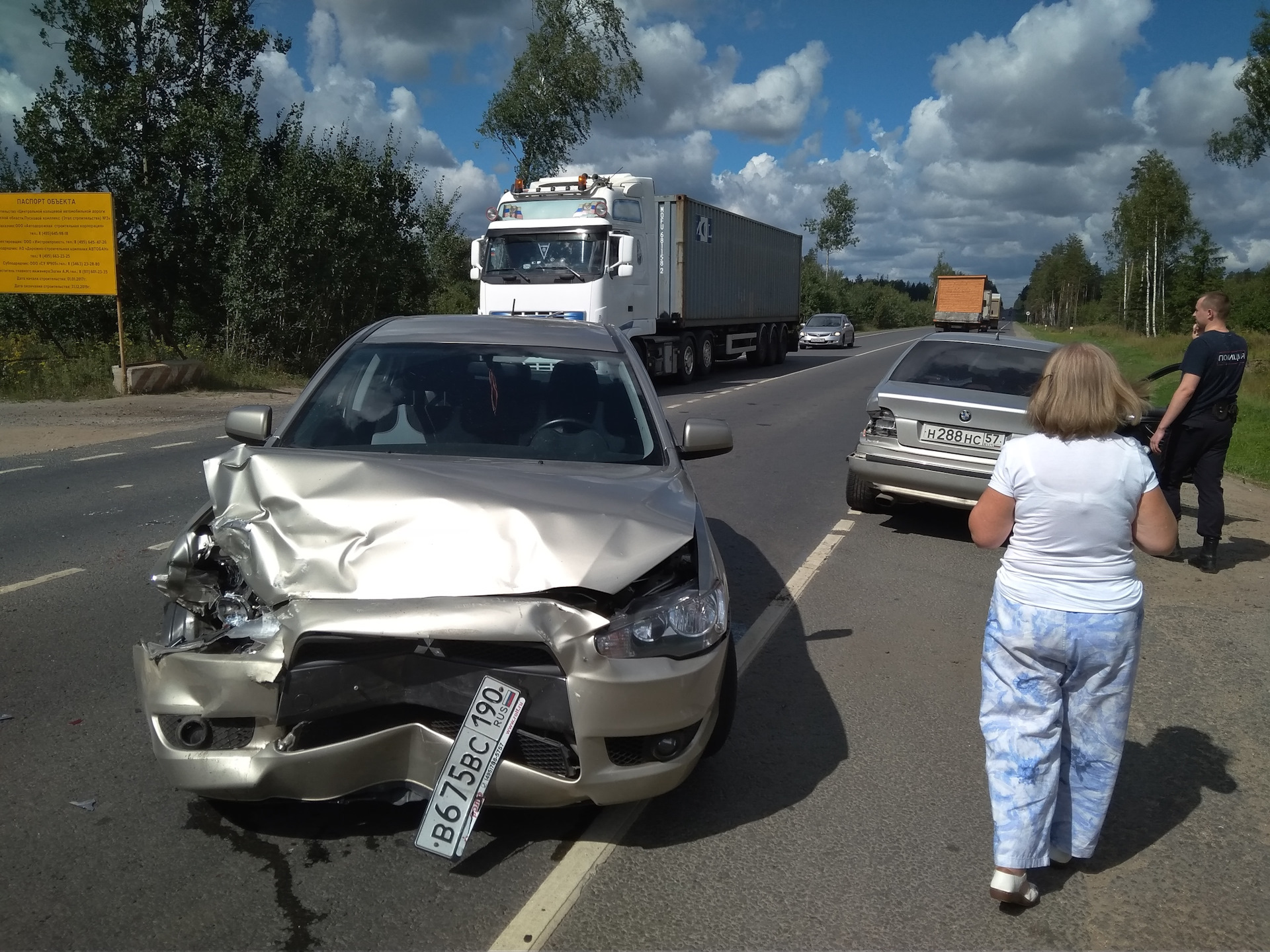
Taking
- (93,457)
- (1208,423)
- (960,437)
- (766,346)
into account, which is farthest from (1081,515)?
(766,346)

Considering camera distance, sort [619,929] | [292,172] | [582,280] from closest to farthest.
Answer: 1. [619,929]
2. [582,280]
3. [292,172]

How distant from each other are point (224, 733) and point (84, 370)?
1842cm

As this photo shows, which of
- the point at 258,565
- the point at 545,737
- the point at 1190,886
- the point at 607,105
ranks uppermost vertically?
the point at 607,105

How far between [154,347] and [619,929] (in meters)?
23.0

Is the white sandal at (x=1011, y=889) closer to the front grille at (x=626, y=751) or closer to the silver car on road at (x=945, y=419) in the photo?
the front grille at (x=626, y=751)

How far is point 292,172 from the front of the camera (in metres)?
22.4

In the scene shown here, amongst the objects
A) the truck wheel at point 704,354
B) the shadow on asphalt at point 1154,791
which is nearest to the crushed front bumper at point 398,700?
the shadow on asphalt at point 1154,791

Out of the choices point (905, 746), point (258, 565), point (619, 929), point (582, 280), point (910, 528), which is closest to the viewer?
point (619, 929)

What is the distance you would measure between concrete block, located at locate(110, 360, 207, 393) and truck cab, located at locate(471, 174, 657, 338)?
5862 millimetres

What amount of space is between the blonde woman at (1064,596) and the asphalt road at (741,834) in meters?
0.34

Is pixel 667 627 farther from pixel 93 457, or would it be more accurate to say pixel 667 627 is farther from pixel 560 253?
pixel 560 253

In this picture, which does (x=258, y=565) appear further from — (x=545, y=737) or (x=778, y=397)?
(x=778, y=397)

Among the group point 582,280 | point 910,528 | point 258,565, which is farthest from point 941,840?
point 582,280

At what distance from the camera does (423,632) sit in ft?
9.46
